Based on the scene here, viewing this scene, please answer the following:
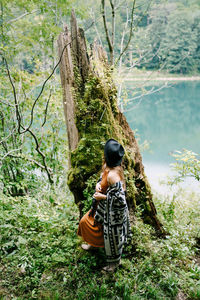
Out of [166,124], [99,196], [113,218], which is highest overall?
[99,196]

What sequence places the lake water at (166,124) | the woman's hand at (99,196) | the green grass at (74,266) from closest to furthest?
the green grass at (74,266) → the woman's hand at (99,196) → the lake water at (166,124)

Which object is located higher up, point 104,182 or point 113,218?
point 104,182

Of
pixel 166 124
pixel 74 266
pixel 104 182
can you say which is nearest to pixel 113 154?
pixel 104 182

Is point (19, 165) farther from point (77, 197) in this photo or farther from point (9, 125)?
point (77, 197)

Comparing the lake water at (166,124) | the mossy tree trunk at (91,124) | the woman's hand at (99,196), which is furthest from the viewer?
the lake water at (166,124)

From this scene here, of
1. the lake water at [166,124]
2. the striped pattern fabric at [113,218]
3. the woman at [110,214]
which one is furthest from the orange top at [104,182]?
the lake water at [166,124]

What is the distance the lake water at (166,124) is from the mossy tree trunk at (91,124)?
21.3ft

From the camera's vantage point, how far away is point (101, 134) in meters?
3.33

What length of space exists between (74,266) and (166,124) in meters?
18.9

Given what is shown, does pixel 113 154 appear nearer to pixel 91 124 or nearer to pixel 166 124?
pixel 91 124

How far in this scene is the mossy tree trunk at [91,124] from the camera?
3.26 meters

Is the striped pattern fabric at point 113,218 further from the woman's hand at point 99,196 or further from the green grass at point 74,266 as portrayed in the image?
the green grass at point 74,266

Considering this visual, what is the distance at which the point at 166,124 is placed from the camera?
20172 millimetres

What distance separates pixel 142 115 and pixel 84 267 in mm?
20480
